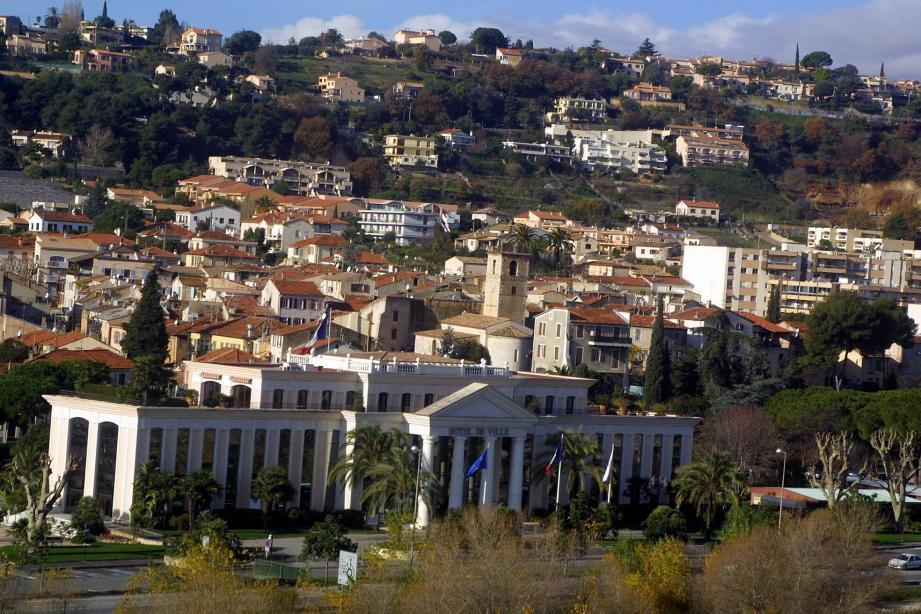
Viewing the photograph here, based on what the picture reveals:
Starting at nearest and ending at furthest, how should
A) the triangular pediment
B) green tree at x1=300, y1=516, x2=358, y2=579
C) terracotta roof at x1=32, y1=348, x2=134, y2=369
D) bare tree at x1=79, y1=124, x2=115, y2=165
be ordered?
green tree at x1=300, y1=516, x2=358, y2=579
the triangular pediment
terracotta roof at x1=32, y1=348, x2=134, y2=369
bare tree at x1=79, y1=124, x2=115, y2=165

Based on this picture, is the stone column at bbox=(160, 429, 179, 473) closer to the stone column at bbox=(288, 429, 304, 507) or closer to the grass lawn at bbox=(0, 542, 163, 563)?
the stone column at bbox=(288, 429, 304, 507)

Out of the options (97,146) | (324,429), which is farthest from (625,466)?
(97,146)

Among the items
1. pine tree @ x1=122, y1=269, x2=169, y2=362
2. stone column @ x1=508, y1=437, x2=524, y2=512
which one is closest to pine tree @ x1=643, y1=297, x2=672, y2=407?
pine tree @ x1=122, y1=269, x2=169, y2=362

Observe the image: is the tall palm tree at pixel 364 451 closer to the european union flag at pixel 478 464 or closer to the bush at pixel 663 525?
the european union flag at pixel 478 464

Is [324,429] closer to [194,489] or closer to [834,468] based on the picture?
[194,489]

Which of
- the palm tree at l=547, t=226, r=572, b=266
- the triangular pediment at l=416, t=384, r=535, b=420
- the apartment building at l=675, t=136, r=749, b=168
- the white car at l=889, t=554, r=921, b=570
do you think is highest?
the apartment building at l=675, t=136, r=749, b=168

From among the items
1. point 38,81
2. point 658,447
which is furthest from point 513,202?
point 658,447

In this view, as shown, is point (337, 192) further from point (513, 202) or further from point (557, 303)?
point (557, 303)
